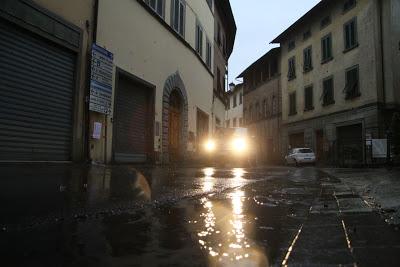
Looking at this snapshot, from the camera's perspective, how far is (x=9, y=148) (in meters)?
6.29

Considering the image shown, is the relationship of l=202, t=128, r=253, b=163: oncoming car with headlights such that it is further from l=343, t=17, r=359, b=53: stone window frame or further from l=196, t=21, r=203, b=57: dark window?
l=343, t=17, r=359, b=53: stone window frame

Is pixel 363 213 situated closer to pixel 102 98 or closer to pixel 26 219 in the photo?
pixel 26 219

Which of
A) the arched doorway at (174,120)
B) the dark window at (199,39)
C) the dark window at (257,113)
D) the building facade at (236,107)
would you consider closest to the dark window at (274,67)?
the dark window at (257,113)

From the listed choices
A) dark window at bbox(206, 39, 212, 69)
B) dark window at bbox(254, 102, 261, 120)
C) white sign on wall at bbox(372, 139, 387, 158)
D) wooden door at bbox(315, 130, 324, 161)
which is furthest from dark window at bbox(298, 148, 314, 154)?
dark window at bbox(254, 102, 261, 120)

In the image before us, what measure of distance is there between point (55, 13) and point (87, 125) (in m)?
2.21

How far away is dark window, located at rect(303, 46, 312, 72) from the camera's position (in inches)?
1197

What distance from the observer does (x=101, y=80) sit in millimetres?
8766

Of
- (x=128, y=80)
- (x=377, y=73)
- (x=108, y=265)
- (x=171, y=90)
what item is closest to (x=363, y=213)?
(x=108, y=265)

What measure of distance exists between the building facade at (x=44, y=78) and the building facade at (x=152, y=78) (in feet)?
2.36

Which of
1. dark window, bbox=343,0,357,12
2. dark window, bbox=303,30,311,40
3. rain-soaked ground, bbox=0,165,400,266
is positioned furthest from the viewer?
dark window, bbox=303,30,311,40

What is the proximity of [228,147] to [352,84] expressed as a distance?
10.7 metres

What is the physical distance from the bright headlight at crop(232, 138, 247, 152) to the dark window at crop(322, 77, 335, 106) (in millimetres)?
10246

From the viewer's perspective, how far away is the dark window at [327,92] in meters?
27.7

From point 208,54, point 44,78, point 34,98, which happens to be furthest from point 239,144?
point 34,98
